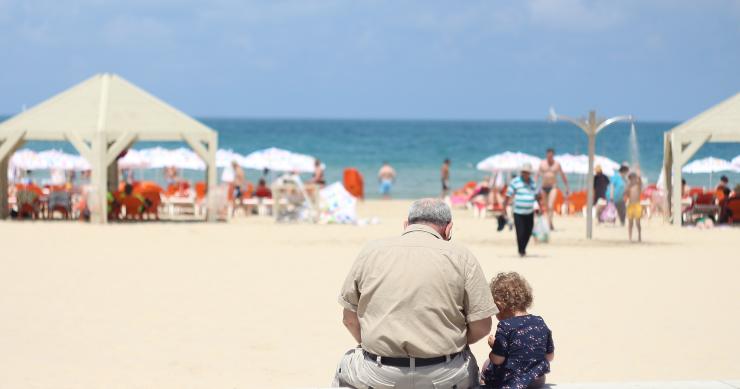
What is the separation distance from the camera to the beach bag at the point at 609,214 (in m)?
19.8

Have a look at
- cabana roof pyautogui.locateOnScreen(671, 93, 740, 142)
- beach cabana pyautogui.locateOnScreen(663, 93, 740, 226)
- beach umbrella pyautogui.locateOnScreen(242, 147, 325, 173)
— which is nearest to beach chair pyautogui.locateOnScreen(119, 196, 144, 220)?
beach umbrella pyautogui.locateOnScreen(242, 147, 325, 173)

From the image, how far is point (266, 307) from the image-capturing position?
9.53 m

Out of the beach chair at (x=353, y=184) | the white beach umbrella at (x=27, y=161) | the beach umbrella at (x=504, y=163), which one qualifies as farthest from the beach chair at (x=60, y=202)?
the beach umbrella at (x=504, y=163)

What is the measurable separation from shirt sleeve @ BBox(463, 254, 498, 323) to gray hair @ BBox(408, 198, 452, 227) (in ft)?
0.78

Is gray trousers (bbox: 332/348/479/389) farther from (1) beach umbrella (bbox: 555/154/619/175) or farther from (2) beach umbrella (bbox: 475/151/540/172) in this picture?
(2) beach umbrella (bbox: 475/151/540/172)

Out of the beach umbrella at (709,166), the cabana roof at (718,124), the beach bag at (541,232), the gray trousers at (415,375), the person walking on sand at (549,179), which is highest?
the cabana roof at (718,124)

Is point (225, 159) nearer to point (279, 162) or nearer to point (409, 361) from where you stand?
point (279, 162)

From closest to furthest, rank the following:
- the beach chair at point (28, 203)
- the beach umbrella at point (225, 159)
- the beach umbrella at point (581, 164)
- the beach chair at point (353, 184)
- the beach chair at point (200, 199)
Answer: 1. the beach chair at point (28, 203)
2. the beach chair at point (200, 199)
3. the beach umbrella at point (581, 164)
4. the beach umbrella at point (225, 159)
5. the beach chair at point (353, 184)

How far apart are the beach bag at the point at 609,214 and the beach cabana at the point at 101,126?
688cm

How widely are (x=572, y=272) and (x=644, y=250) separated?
3.20 metres

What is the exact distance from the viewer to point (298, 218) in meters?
20.2

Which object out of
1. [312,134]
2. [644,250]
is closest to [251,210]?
[644,250]

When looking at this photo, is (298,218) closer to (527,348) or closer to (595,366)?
(595,366)

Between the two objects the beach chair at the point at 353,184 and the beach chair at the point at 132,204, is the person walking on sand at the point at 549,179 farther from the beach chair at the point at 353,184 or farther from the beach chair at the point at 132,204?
the beach chair at the point at 353,184
